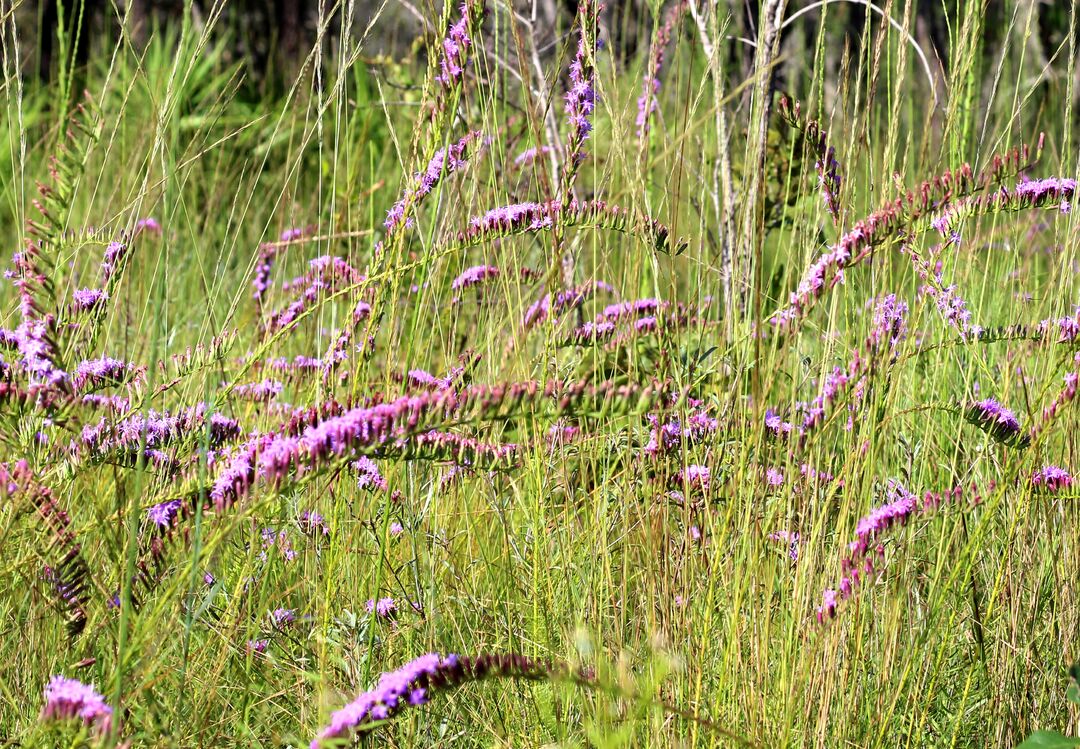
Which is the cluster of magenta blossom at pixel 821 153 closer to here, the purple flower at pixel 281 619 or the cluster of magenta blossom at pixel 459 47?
the cluster of magenta blossom at pixel 459 47

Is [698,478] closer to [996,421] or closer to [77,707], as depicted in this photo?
[996,421]

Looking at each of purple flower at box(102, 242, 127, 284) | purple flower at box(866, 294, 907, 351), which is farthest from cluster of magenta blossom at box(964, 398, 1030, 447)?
purple flower at box(102, 242, 127, 284)

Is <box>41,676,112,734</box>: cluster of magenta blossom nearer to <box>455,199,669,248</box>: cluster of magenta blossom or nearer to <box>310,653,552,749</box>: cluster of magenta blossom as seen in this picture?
<box>310,653,552,749</box>: cluster of magenta blossom

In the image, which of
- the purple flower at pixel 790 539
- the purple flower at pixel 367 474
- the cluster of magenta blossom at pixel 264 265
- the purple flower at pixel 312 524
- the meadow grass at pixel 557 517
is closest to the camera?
the meadow grass at pixel 557 517

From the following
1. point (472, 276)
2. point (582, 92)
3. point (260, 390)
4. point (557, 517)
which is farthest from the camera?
point (472, 276)

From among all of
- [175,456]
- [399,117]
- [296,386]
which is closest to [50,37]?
[399,117]

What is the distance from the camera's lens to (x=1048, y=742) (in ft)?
3.47

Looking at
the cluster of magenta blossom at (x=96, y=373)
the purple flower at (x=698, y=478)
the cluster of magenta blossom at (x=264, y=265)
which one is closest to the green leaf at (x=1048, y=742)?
the purple flower at (x=698, y=478)

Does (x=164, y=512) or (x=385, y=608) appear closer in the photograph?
(x=164, y=512)

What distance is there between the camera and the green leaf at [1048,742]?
41.3 inches

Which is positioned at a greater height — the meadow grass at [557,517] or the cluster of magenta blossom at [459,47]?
the cluster of magenta blossom at [459,47]

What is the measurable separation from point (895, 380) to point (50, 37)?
6.69m

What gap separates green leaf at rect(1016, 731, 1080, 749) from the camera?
1050 mm

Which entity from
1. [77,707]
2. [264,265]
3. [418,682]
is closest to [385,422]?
[418,682]
